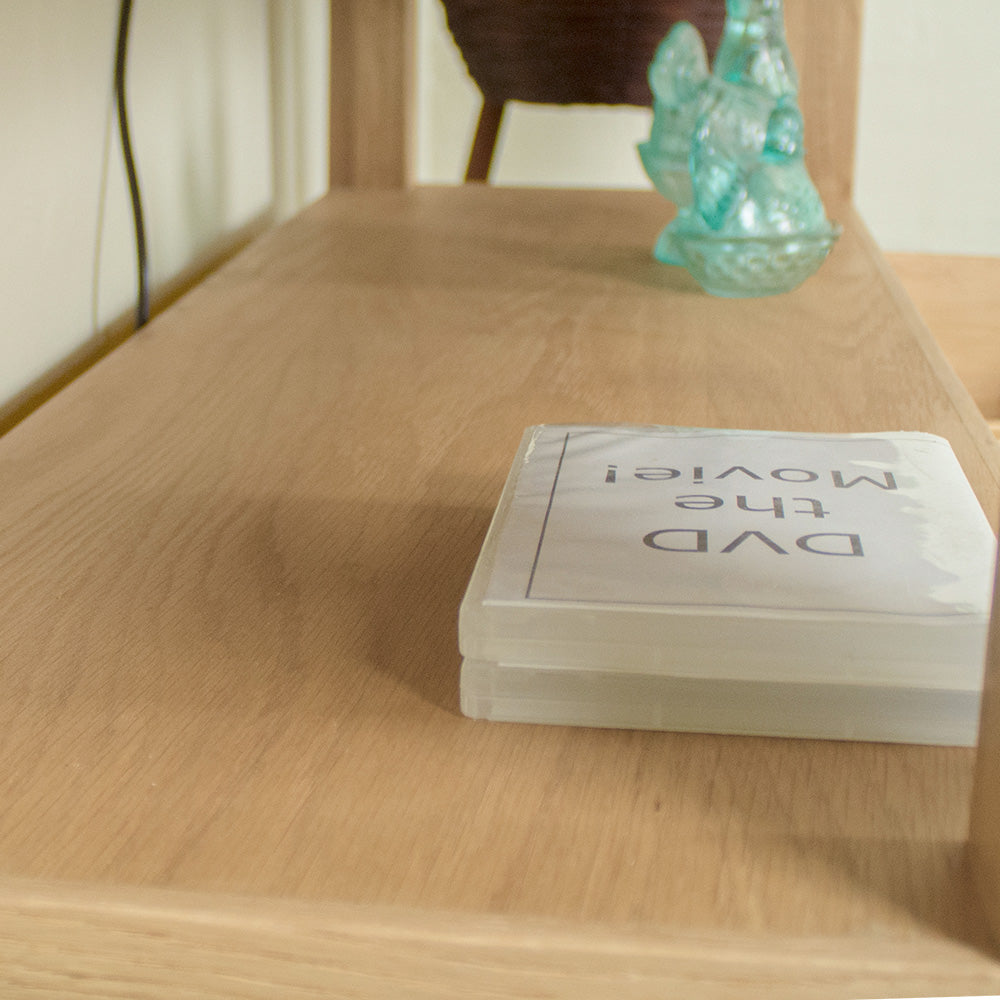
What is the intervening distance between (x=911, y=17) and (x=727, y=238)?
5.85 ft

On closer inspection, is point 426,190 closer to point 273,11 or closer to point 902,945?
point 273,11

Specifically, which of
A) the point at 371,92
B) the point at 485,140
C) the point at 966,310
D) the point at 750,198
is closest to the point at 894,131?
the point at 485,140

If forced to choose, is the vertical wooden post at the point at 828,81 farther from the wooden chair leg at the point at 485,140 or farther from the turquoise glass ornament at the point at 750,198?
the wooden chair leg at the point at 485,140

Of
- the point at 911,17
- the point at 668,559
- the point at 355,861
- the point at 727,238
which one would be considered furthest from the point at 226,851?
the point at 911,17

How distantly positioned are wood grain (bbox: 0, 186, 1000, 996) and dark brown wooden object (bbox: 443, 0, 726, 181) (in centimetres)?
82

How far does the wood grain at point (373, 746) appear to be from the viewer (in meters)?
0.23

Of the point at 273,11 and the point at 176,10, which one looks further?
the point at 273,11

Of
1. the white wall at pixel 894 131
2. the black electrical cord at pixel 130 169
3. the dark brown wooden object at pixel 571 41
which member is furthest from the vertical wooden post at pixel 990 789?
the white wall at pixel 894 131

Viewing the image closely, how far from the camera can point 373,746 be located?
0.98 feet

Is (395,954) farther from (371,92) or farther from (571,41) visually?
(571,41)

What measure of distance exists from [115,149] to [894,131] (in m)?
1.87

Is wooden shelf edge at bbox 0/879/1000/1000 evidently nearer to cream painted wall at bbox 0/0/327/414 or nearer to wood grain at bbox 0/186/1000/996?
wood grain at bbox 0/186/1000/996

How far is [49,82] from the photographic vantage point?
74 cm

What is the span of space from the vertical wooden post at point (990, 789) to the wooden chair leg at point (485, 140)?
1.46m
